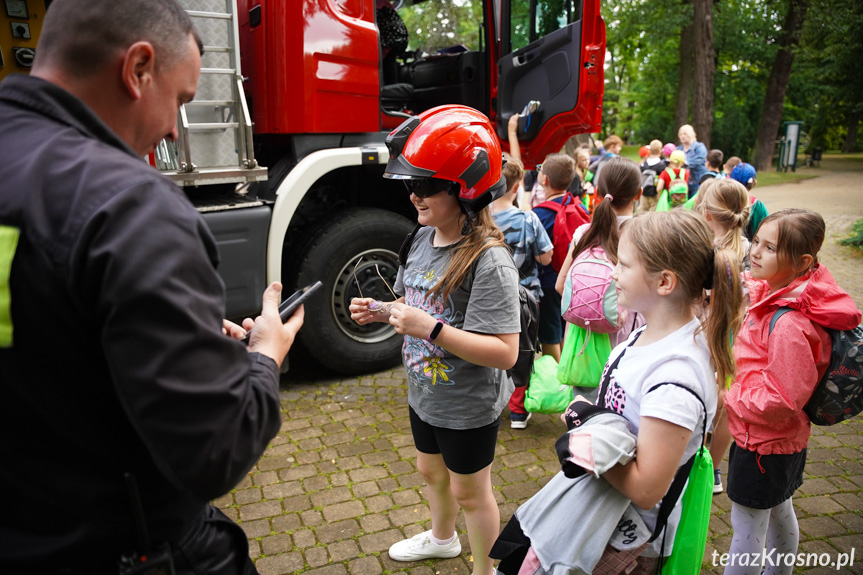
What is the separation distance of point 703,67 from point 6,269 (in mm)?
18219

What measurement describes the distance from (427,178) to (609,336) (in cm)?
182

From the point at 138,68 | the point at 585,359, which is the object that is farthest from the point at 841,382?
the point at 138,68

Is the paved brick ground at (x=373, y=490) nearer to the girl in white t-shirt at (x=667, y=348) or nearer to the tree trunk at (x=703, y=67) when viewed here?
the girl in white t-shirt at (x=667, y=348)

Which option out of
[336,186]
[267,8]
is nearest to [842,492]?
[336,186]

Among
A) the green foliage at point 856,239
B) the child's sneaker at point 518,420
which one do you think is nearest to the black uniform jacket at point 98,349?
the child's sneaker at point 518,420

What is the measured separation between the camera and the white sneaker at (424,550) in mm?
2953

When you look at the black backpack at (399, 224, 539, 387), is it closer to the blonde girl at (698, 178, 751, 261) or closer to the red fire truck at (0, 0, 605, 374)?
the red fire truck at (0, 0, 605, 374)

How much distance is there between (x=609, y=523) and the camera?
1710 mm

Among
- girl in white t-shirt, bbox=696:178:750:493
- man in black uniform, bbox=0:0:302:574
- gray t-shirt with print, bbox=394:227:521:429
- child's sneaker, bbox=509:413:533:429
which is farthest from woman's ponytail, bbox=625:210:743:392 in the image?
child's sneaker, bbox=509:413:533:429

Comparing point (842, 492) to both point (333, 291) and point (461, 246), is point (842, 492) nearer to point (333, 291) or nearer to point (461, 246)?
point (461, 246)

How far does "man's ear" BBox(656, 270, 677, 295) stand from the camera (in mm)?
1798

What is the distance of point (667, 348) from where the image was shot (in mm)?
1746

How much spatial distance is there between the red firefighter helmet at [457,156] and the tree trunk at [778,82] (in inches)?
1022

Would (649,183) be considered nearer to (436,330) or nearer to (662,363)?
(436,330)
